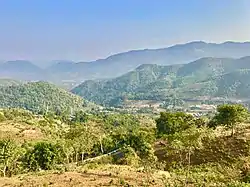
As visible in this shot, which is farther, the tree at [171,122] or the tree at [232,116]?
the tree at [171,122]

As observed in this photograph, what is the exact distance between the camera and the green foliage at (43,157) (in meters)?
44.6

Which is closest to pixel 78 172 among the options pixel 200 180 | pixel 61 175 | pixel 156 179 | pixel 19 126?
pixel 61 175

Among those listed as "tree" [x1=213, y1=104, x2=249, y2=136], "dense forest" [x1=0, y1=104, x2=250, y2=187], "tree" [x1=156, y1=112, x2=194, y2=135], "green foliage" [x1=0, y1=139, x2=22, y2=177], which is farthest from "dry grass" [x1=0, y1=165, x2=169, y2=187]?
"tree" [x1=156, y1=112, x2=194, y2=135]

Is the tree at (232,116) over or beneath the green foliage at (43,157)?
over

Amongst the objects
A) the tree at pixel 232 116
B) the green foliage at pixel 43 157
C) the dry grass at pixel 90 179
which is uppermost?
the tree at pixel 232 116

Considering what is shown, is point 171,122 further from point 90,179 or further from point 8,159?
point 90,179

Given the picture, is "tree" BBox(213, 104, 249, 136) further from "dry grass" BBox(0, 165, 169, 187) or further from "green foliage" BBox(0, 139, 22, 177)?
"green foliage" BBox(0, 139, 22, 177)

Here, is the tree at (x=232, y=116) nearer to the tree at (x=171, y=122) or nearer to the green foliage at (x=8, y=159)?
the tree at (x=171, y=122)

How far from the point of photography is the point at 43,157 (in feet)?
147

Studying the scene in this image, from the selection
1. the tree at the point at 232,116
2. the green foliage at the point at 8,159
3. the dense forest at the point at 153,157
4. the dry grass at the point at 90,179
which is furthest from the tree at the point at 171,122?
the dry grass at the point at 90,179

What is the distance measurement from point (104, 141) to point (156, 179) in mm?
39133

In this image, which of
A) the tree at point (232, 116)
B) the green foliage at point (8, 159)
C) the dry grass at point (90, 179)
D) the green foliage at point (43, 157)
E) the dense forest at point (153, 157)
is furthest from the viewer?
the tree at point (232, 116)

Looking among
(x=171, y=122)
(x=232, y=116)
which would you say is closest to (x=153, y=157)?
(x=232, y=116)

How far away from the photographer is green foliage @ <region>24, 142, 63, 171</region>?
1756 inches
